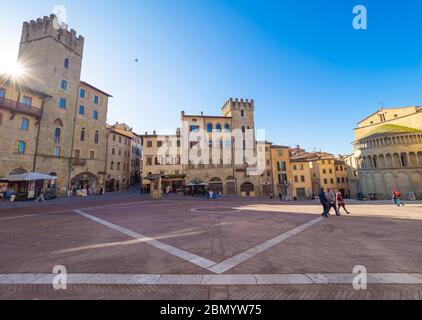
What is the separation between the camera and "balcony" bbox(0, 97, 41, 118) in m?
20.9

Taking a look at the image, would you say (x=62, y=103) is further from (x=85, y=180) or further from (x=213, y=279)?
(x=213, y=279)

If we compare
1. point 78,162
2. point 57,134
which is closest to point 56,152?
point 57,134

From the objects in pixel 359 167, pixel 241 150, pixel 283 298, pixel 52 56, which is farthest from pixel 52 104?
pixel 359 167

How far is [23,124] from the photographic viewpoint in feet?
76.4

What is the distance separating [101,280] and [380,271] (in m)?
5.93

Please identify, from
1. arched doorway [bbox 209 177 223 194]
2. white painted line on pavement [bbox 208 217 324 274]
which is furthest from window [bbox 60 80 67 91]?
white painted line on pavement [bbox 208 217 324 274]

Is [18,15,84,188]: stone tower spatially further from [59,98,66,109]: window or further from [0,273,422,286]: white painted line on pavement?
[0,273,422,286]: white painted line on pavement

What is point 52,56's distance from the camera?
91.6ft

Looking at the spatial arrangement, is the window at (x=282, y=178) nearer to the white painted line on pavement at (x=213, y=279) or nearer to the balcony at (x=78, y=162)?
the balcony at (x=78, y=162)

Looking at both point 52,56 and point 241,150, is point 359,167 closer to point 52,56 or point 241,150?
point 241,150

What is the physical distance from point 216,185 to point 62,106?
28.9 m

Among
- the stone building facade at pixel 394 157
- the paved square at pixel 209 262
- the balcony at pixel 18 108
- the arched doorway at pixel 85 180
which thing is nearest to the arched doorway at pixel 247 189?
the stone building facade at pixel 394 157

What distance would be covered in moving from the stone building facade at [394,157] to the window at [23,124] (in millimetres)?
60070

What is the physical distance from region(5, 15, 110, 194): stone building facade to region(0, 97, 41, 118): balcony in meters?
0.81
